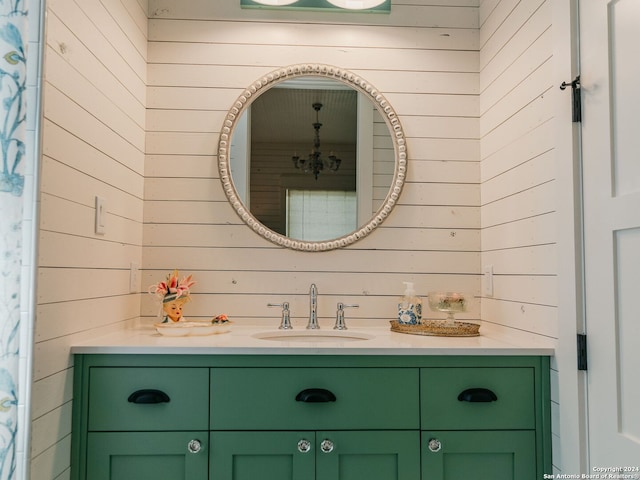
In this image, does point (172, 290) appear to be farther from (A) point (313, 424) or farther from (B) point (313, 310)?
(A) point (313, 424)

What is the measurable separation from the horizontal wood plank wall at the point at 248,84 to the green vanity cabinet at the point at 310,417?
546mm

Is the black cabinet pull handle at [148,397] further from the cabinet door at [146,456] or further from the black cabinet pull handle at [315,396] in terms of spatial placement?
the black cabinet pull handle at [315,396]

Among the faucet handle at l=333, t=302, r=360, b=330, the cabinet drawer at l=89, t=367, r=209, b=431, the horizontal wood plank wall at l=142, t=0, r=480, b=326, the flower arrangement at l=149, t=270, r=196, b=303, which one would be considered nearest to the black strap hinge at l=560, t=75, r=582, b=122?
the horizontal wood plank wall at l=142, t=0, r=480, b=326

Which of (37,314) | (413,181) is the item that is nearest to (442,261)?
(413,181)

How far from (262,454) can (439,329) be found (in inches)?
29.8

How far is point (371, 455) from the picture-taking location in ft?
5.04

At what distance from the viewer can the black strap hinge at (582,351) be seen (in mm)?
1375

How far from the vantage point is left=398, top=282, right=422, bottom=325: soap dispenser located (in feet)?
6.41

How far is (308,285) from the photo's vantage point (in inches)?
82.0

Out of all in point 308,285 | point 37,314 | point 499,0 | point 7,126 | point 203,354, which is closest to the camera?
point 7,126

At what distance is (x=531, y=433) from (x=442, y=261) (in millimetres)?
768

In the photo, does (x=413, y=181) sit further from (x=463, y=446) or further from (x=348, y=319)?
(x=463, y=446)

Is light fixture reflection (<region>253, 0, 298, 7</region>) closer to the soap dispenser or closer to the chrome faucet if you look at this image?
the chrome faucet

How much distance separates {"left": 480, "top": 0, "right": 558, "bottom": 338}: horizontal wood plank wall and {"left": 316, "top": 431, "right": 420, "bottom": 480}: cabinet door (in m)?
0.57
